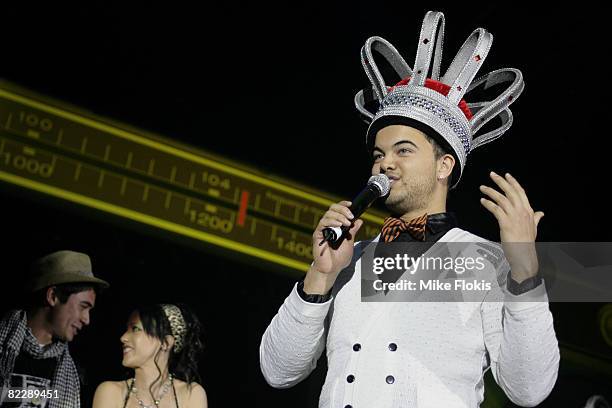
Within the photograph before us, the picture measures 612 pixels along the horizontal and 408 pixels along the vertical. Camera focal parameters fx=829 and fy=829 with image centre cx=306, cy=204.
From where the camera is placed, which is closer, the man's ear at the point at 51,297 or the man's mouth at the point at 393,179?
the man's mouth at the point at 393,179

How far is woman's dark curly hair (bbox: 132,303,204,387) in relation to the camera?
7.80 ft

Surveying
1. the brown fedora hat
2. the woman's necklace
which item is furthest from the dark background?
the woman's necklace

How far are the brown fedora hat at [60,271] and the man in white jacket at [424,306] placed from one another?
0.81 meters

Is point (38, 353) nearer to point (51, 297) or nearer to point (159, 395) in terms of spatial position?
point (51, 297)

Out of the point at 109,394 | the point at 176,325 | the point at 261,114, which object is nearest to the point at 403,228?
the point at 176,325

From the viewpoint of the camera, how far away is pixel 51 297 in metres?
2.33

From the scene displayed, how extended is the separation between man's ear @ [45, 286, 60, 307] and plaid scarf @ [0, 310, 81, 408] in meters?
0.07

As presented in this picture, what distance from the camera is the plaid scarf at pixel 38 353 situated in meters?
2.17

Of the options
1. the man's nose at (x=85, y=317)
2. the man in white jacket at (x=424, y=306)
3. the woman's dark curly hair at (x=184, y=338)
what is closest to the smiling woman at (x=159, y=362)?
the woman's dark curly hair at (x=184, y=338)

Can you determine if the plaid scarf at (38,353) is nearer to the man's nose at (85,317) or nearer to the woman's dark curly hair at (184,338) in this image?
the man's nose at (85,317)

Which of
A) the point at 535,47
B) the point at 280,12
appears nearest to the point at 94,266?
the point at 280,12

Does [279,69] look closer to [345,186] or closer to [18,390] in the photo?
[345,186]

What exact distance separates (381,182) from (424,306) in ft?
0.90

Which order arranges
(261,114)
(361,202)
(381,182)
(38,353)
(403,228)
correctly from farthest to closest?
1. (261,114)
2. (38,353)
3. (403,228)
4. (381,182)
5. (361,202)
